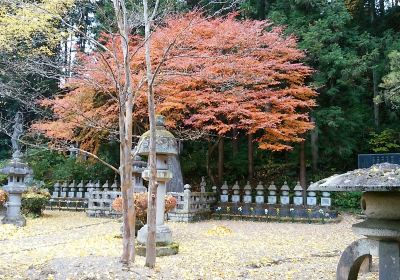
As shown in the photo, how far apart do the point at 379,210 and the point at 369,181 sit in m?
0.50

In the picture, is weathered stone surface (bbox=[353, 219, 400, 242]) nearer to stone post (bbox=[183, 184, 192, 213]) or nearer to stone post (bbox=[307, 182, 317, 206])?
stone post (bbox=[183, 184, 192, 213])

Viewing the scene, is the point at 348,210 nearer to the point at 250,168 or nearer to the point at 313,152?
the point at 313,152

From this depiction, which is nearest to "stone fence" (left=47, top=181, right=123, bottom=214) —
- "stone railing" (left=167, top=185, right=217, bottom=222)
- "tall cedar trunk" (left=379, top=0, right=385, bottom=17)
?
"stone railing" (left=167, top=185, right=217, bottom=222)

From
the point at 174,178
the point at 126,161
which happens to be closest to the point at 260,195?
the point at 174,178

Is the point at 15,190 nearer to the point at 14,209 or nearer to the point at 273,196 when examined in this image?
the point at 14,209

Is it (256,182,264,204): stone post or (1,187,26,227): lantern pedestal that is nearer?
(1,187,26,227): lantern pedestal

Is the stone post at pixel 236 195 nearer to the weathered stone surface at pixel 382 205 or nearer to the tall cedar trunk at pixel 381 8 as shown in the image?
the weathered stone surface at pixel 382 205

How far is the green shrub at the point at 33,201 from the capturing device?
1501 cm

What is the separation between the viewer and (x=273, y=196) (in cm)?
1550

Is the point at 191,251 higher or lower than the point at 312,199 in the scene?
lower

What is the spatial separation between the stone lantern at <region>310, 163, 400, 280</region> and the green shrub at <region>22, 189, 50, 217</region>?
43.1 ft

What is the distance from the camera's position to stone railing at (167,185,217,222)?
14453 millimetres

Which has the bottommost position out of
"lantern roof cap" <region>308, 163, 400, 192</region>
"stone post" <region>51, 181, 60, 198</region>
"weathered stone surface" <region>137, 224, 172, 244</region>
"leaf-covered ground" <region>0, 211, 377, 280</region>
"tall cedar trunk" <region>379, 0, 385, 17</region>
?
"leaf-covered ground" <region>0, 211, 377, 280</region>

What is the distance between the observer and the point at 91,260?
21.0 feet
